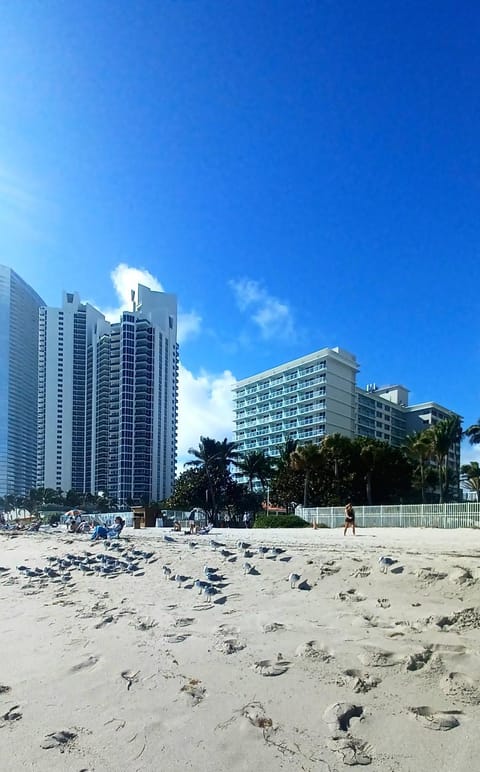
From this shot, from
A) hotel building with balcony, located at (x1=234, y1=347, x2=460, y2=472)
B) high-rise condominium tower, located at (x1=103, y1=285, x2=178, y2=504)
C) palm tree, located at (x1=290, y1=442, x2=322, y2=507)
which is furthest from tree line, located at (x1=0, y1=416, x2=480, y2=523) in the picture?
high-rise condominium tower, located at (x1=103, y1=285, x2=178, y2=504)

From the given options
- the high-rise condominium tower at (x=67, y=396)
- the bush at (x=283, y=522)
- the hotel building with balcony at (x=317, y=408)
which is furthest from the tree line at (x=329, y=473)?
the high-rise condominium tower at (x=67, y=396)

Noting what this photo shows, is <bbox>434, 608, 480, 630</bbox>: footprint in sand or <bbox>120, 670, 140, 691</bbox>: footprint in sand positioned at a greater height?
<bbox>434, 608, 480, 630</bbox>: footprint in sand

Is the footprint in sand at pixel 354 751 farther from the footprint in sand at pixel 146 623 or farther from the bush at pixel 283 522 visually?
the bush at pixel 283 522

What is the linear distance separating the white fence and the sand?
18.3 meters

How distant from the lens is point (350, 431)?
112750 mm

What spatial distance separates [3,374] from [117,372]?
88.6 ft

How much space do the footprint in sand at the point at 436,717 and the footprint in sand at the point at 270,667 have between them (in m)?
1.27

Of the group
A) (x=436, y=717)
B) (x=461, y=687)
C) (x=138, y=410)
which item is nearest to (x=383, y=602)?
(x=461, y=687)

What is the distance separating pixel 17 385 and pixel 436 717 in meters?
142

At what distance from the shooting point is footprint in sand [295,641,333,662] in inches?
198

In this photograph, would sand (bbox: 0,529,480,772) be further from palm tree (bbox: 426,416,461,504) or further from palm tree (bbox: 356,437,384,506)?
palm tree (bbox: 356,437,384,506)

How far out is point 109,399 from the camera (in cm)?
13262

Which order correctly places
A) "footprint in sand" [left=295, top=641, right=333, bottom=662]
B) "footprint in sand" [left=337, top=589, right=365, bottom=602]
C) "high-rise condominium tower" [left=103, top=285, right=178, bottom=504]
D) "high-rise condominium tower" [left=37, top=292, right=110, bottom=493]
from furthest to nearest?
"high-rise condominium tower" [left=37, top=292, right=110, bottom=493] < "high-rise condominium tower" [left=103, top=285, right=178, bottom=504] < "footprint in sand" [left=337, top=589, right=365, bottom=602] < "footprint in sand" [left=295, top=641, right=333, bottom=662]

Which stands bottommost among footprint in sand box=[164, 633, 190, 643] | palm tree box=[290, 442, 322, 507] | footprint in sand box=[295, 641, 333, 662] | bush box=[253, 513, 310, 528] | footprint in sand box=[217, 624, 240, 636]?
bush box=[253, 513, 310, 528]
